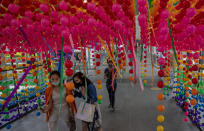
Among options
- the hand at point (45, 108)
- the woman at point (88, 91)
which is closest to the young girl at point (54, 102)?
the hand at point (45, 108)

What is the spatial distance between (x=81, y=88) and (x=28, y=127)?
1973 millimetres

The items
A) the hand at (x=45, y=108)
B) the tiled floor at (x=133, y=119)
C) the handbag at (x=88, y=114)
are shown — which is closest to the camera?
the hand at (x=45, y=108)

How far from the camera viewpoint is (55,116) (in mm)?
2057

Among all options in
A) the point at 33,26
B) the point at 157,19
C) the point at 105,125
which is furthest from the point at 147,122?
the point at 33,26

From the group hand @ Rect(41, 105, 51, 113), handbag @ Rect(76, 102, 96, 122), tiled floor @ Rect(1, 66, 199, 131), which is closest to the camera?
hand @ Rect(41, 105, 51, 113)

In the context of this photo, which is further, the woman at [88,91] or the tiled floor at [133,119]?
the tiled floor at [133,119]

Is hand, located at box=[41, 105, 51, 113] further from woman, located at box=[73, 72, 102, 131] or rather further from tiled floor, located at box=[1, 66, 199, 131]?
tiled floor, located at box=[1, 66, 199, 131]

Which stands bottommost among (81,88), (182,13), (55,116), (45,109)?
(55,116)

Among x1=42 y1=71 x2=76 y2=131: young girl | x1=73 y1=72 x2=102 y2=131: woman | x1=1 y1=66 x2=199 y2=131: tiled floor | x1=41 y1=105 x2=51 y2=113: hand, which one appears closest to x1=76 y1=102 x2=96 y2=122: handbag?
x1=73 y1=72 x2=102 y2=131: woman

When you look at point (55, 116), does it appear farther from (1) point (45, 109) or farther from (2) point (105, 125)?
(2) point (105, 125)

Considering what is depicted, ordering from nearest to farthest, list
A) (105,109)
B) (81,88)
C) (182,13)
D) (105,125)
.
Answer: (182,13)
(81,88)
(105,125)
(105,109)

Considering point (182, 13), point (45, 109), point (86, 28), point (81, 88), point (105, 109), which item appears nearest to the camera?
point (182, 13)

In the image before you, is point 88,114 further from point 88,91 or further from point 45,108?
point 45,108

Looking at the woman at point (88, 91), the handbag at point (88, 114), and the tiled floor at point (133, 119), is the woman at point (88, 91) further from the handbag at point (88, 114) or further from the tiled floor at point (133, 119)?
the tiled floor at point (133, 119)
